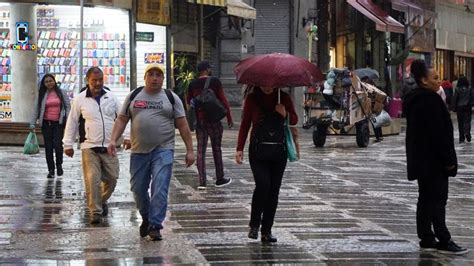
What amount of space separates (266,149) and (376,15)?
28.9 metres

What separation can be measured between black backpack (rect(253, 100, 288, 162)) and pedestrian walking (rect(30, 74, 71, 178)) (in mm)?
7099

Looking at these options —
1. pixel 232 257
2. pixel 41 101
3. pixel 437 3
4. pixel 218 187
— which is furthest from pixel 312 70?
pixel 437 3

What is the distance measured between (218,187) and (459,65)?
151 feet

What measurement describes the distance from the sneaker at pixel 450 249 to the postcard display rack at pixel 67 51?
56.8ft

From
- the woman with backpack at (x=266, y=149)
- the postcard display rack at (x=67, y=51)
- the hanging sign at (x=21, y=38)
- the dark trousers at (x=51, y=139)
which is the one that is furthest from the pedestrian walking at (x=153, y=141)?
the postcard display rack at (x=67, y=51)

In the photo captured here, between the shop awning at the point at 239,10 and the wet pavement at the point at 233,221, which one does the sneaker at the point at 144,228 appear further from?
the shop awning at the point at 239,10

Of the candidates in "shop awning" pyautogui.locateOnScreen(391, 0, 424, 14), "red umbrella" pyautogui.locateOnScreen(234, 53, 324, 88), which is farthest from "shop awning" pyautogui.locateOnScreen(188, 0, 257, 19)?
"red umbrella" pyautogui.locateOnScreen(234, 53, 324, 88)

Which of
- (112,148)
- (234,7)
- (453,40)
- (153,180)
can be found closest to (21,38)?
(234,7)

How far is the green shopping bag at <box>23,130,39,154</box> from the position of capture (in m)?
20.6

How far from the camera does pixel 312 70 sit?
35.0 ft

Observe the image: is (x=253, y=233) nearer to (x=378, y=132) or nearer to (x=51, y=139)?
(x=51, y=139)

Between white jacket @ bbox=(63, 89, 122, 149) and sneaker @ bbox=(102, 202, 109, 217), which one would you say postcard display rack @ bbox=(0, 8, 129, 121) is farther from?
white jacket @ bbox=(63, 89, 122, 149)

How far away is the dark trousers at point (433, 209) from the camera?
981 centimetres

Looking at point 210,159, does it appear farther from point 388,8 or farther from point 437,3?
point 437,3
